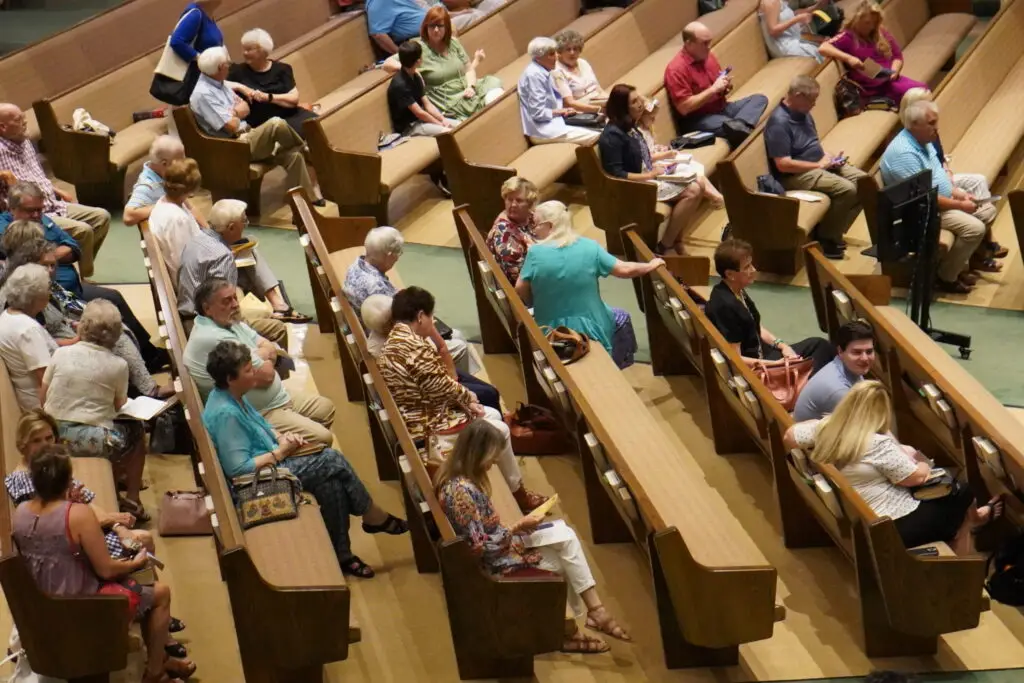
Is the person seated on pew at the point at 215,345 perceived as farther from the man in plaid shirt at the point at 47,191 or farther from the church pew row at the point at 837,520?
the man in plaid shirt at the point at 47,191

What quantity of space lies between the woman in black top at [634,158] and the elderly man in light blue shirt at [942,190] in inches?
39.6

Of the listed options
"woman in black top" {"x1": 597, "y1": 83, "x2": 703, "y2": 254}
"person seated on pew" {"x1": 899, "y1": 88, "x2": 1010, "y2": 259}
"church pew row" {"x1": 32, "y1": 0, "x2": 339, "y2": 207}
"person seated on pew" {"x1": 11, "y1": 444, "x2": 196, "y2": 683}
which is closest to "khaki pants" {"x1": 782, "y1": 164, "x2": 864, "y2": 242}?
"person seated on pew" {"x1": 899, "y1": 88, "x2": 1010, "y2": 259}

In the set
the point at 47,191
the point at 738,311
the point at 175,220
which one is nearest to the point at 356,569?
the point at 738,311

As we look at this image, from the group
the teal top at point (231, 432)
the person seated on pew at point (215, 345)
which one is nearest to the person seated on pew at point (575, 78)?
the person seated on pew at point (215, 345)

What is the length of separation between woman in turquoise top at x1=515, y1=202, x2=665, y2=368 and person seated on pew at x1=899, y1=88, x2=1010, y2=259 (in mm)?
2069

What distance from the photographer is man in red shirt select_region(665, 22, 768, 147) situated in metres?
8.19

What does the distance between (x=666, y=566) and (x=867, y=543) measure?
2.06 feet

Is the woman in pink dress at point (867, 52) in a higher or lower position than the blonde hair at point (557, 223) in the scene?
lower

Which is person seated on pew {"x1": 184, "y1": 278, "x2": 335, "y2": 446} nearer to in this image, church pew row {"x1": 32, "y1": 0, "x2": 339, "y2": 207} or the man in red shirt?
church pew row {"x1": 32, "y1": 0, "x2": 339, "y2": 207}

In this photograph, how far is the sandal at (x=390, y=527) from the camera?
5.00m

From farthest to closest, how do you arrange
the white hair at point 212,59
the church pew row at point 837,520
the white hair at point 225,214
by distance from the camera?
the white hair at point 212,59 → the white hair at point 225,214 → the church pew row at point 837,520

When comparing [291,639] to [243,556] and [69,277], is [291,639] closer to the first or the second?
[243,556]

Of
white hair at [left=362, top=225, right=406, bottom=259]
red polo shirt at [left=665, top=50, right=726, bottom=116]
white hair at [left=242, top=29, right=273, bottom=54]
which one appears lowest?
red polo shirt at [left=665, top=50, right=726, bottom=116]

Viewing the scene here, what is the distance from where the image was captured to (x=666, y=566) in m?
4.25
